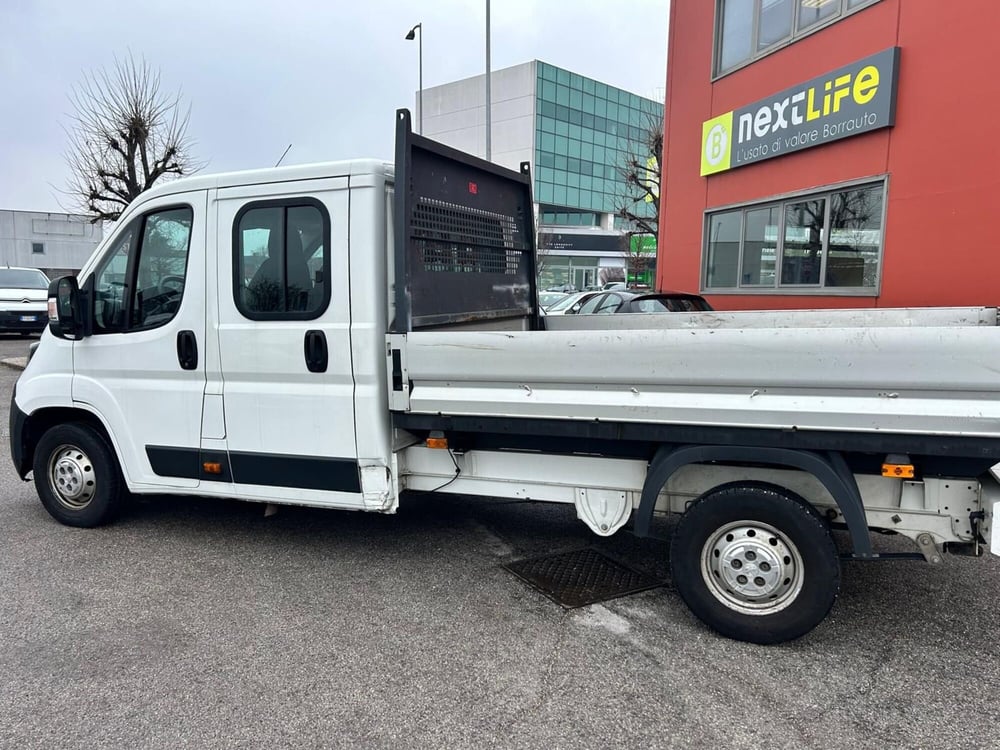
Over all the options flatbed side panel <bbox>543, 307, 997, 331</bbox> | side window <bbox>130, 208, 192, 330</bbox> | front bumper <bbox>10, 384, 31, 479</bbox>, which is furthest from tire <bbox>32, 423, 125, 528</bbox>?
flatbed side panel <bbox>543, 307, 997, 331</bbox>

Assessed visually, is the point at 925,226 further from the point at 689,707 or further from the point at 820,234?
the point at 689,707

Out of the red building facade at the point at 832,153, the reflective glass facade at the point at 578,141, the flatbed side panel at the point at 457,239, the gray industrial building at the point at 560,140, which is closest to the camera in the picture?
the flatbed side panel at the point at 457,239

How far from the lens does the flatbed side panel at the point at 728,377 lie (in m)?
2.83

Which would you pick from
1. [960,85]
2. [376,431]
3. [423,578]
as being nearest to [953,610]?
[423,578]

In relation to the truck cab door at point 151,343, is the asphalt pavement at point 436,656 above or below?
below

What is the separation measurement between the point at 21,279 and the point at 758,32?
18344 millimetres

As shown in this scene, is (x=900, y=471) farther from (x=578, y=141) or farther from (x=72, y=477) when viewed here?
(x=578, y=141)

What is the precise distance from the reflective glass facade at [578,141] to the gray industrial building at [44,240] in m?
35.4

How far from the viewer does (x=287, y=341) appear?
4.12 m

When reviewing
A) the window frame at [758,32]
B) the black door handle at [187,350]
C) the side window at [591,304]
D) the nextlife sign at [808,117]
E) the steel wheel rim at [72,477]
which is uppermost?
the window frame at [758,32]

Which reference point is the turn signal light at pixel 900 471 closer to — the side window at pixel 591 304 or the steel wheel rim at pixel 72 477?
the steel wheel rim at pixel 72 477

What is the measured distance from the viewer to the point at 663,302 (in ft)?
32.7

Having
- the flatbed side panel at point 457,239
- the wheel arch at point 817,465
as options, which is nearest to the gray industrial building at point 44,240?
the flatbed side panel at point 457,239

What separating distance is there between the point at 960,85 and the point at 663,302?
4.14 m
